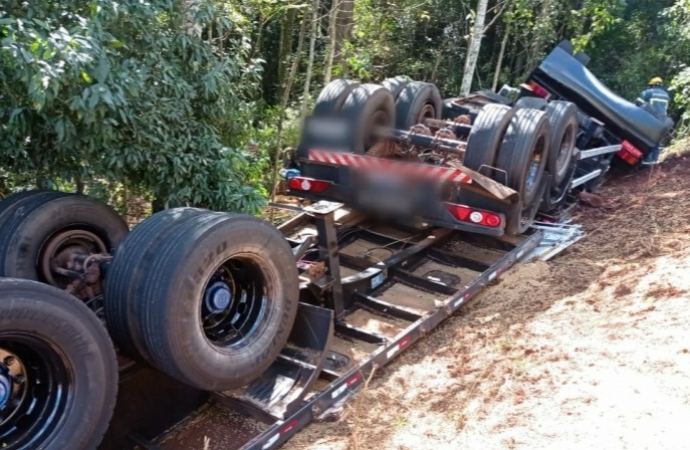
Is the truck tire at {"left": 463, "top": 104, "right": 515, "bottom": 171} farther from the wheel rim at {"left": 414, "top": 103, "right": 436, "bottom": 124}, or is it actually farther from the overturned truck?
the wheel rim at {"left": 414, "top": 103, "right": 436, "bottom": 124}

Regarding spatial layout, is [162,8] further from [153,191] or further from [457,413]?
[457,413]

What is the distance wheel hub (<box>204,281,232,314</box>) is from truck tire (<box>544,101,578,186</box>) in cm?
410

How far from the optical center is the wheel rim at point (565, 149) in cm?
690

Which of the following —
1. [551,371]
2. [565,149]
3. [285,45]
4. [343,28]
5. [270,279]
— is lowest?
[551,371]

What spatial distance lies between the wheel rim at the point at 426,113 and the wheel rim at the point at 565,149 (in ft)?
4.83

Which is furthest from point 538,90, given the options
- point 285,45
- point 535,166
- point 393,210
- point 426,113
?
point 285,45

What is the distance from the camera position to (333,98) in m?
6.62

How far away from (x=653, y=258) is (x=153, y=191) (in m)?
4.27

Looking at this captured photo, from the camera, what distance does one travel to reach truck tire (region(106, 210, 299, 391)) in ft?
10.3

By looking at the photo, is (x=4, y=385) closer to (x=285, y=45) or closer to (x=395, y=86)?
(x=395, y=86)

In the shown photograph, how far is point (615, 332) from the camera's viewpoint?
432cm

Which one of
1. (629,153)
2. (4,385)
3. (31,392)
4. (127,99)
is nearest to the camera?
(4,385)

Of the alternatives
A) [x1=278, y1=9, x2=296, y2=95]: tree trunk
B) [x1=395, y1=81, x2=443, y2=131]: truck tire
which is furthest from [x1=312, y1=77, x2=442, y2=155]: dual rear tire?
[x1=278, y1=9, x2=296, y2=95]: tree trunk

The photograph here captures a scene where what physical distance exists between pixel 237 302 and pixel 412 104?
4.03 m
